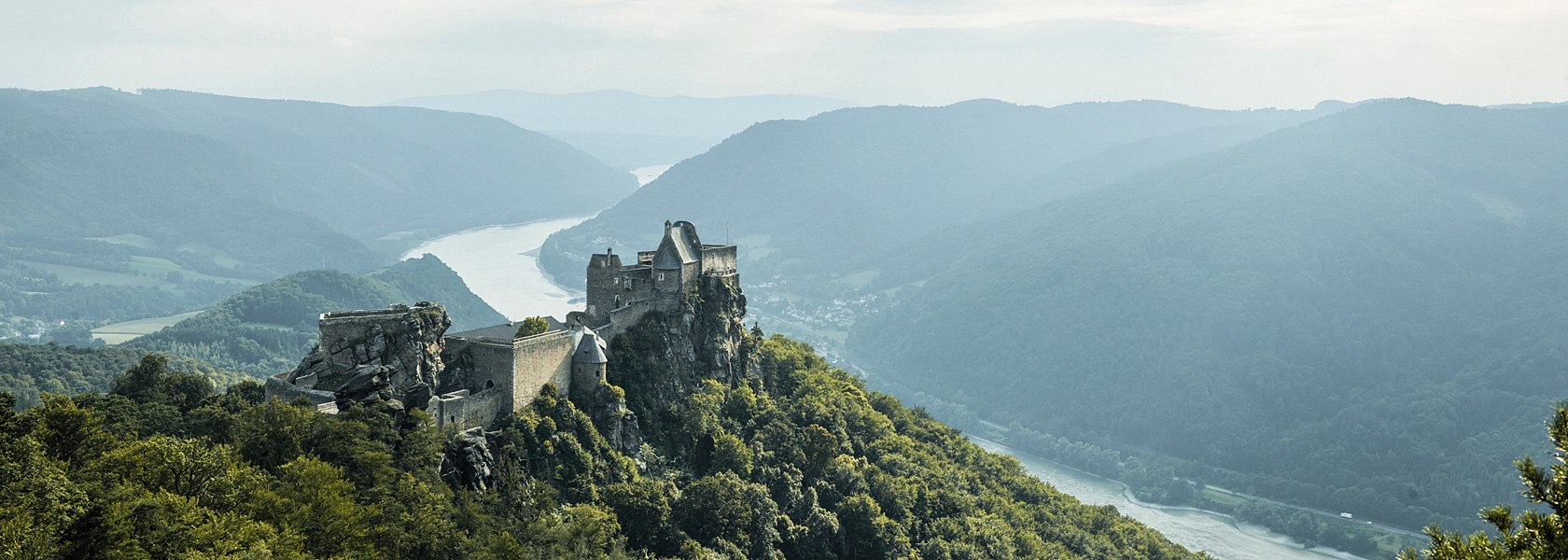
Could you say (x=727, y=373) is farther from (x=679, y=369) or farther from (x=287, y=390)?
(x=287, y=390)

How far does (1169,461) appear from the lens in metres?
174

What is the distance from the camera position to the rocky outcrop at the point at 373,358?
1874 inches

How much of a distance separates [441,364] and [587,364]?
746 cm

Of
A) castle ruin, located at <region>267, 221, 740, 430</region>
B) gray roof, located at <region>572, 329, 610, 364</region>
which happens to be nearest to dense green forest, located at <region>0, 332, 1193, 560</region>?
castle ruin, located at <region>267, 221, 740, 430</region>

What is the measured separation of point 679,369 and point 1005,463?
4137cm

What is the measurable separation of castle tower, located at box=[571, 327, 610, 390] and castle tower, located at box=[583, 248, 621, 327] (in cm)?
624

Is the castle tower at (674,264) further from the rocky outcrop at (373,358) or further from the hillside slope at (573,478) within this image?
the rocky outcrop at (373,358)

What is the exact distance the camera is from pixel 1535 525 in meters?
20.3

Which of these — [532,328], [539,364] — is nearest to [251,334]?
[532,328]

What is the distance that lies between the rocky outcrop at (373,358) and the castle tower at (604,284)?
1427cm

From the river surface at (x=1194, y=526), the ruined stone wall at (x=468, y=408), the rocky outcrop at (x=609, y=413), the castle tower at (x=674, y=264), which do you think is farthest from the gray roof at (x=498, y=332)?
the river surface at (x=1194, y=526)

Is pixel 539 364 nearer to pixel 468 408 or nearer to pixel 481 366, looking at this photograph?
pixel 481 366

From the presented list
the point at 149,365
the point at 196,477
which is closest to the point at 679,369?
the point at 149,365

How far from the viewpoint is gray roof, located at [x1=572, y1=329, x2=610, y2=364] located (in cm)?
5650
